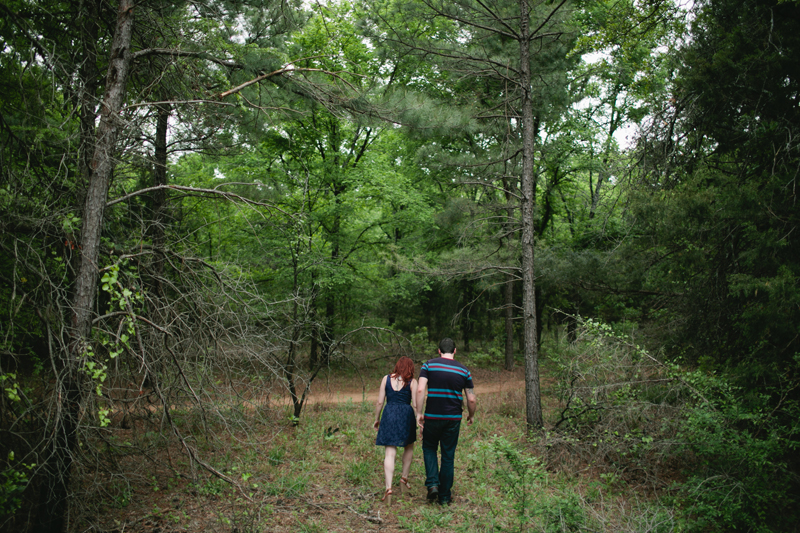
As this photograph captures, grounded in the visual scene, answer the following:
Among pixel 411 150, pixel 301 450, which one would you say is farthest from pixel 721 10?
pixel 411 150

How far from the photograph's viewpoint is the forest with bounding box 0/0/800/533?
4.76m

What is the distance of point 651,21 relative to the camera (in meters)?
7.90

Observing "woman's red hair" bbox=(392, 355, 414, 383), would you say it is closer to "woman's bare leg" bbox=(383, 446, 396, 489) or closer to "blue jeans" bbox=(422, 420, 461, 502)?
"blue jeans" bbox=(422, 420, 461, 502)

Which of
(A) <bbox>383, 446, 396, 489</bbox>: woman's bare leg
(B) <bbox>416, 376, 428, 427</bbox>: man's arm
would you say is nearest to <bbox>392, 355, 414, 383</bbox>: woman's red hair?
(B) <bbox>416, 376, 428, 427</bbox>: man's arm

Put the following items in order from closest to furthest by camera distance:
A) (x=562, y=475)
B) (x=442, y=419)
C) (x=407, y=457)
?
(x=442, y=419), (x=407, y=457), (x=562, y=475)

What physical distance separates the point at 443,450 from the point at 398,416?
0.65 metres

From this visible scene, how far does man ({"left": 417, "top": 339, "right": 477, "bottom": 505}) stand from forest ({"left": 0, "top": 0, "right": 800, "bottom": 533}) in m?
0.39

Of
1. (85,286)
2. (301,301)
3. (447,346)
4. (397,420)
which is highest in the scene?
(85,286)

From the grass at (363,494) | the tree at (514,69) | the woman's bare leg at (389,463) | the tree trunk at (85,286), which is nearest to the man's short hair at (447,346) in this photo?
the grass at (363,494)

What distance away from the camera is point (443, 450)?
5.88 metres

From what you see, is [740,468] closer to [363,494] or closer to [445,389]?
[445,389]

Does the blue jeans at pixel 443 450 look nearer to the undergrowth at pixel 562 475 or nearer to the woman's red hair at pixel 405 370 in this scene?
the undergrowth at pixel 562 475

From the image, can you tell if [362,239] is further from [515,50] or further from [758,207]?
[758,207]

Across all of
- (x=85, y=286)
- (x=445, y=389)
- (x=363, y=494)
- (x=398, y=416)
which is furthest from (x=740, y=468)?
(x=85, y=286)
